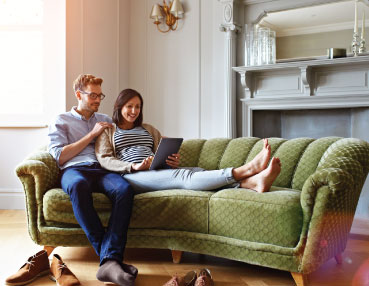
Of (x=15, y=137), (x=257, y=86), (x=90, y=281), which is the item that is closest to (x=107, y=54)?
(x=15, y=137)

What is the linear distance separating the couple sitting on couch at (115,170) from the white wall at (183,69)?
4.97 feet

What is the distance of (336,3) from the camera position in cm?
363

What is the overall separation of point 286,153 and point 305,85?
1224mm

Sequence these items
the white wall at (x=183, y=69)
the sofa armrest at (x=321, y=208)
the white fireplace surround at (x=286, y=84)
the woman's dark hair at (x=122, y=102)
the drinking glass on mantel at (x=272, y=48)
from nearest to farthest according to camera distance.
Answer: the sofa armrest at (x=321, y=208)
the woman's dark hair at (x=122, y=102)
the white fireplace surround at (x=286, y=84)
the drinking glass on mantel at (x=272, y=48)
the white wall at (x=183, y=69)

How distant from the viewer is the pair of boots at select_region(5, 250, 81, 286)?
80.7 inches

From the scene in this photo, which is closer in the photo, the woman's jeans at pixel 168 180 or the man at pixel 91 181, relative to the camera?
the man at pixel 91 181

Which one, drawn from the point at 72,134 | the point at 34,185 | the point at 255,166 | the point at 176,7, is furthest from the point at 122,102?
the point at 176,7

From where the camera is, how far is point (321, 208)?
1945mm

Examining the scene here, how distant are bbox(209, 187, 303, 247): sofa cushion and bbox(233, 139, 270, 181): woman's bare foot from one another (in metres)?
0.10

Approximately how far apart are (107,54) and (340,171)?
2.98m

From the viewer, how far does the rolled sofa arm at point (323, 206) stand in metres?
1.94

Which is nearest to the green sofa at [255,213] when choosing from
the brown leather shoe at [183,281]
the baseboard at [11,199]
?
the brown leather shoe at [183,281]

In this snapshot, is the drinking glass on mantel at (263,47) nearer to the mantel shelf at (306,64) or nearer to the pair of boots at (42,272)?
the mantel shelf at (306,64)

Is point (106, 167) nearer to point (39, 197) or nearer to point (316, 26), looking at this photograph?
point (39, 197)
